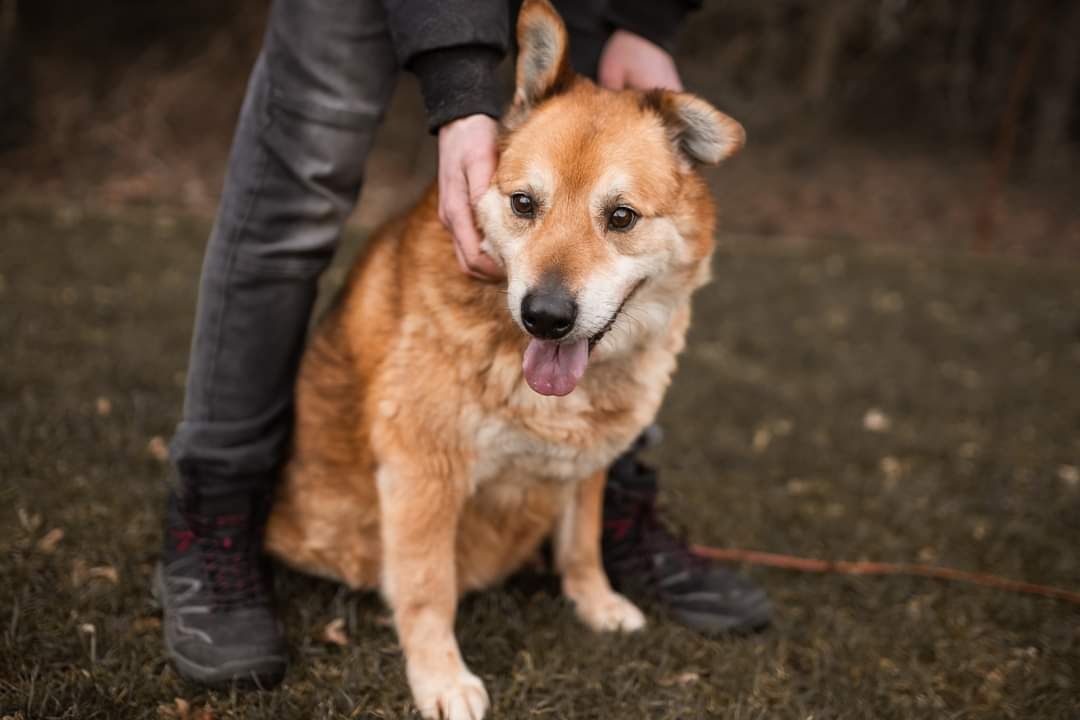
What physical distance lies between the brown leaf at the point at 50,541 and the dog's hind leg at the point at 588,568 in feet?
4.99

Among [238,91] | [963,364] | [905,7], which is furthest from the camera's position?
[905,7]

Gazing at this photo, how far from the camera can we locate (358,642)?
2.37 meters

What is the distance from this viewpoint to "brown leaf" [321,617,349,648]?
2365 millimetres

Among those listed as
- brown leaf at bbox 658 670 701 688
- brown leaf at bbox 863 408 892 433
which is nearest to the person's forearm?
brown leaf at bbox 658 670 701 688

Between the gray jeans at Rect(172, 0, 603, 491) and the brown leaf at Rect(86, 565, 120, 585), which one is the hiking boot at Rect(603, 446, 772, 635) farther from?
the brown leaf at Rect(86, 565, 120, 585)

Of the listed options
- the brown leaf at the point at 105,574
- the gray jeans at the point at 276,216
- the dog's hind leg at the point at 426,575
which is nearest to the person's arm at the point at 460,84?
the gray jeans at the point at 276,216

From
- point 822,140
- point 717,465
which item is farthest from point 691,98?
point 822,140

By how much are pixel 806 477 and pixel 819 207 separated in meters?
7.05

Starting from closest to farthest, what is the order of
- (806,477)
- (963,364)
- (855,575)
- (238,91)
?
(855,575), (806,477), (963,364), (238,91)

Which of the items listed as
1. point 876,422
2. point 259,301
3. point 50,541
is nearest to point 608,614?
point 259,301

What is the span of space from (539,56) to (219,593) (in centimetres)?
164

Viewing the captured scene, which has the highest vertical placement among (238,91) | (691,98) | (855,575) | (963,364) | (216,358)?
(691,98)

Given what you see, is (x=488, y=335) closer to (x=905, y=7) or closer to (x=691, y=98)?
(x=691, y=98)

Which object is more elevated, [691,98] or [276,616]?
[691,98]
